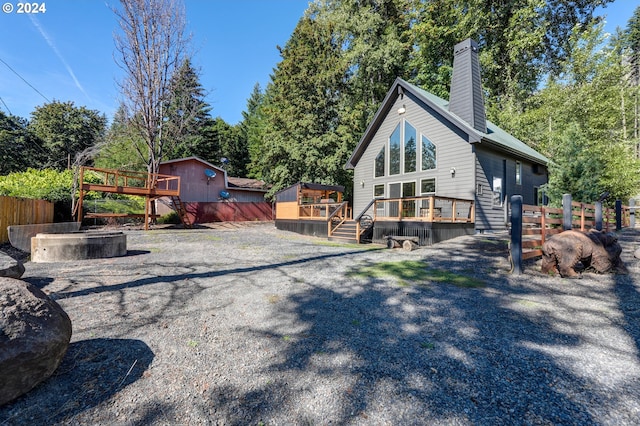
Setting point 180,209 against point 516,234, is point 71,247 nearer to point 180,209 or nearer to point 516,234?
point 516,234

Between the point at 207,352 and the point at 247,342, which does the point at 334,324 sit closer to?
the point at 247,342

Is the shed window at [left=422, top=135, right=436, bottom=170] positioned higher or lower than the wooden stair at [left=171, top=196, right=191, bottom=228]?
higher

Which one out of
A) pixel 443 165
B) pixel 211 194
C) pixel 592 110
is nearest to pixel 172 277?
pixel 443 165

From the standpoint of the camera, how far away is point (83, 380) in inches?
81.9

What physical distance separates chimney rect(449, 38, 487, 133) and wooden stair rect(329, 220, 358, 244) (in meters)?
6.50

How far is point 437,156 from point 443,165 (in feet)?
1.65

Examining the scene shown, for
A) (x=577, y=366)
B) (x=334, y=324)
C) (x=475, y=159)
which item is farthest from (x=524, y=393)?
(x=475, y=159)

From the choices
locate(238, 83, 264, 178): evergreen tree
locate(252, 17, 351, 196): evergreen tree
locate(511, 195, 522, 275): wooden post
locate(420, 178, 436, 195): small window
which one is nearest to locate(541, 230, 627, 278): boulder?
locate(511, 195, 522, 275): wooden post

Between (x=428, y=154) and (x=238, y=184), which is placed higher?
(x=238, y=184)

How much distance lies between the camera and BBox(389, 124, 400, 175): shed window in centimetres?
1376

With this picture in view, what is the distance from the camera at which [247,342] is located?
2.71 metres

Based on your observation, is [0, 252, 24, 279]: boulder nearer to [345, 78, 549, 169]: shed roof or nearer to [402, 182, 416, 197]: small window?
[345, 78, 549, 169]: shed roof

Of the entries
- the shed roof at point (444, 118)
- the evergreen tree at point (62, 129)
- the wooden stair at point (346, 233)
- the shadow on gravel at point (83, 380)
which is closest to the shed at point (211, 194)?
the shed roof at point (444, 118)

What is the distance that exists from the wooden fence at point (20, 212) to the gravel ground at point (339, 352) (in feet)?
15.9
